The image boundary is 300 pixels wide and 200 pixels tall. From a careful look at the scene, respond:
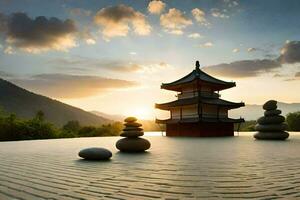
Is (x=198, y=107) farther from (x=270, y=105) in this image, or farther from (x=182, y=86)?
(x=270, y=105)

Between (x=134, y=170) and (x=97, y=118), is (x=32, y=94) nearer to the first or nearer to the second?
(x=97, y=118)

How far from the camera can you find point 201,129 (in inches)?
1337

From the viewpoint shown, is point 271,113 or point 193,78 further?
point 193,78

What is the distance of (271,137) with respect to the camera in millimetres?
24312

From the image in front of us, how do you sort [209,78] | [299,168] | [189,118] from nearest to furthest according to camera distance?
1. [299,168]
2. [189,118]
3. [209,78]

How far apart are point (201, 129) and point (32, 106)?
136m

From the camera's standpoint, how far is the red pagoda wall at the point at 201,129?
34.1 metres

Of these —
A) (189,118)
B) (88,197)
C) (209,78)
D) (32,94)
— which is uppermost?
(32,94)

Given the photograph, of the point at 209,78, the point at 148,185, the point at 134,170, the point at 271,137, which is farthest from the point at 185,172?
the point at 209,78

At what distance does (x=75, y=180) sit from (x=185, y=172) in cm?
256

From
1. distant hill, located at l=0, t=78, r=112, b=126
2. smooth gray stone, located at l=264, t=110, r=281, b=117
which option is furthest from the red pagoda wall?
distant hill, located at l=0, t=78, r=112, b=126

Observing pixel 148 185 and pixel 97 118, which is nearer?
pixel 148 185

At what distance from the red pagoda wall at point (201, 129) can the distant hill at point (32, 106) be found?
116 meters

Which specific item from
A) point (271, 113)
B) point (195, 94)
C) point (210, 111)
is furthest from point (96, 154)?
point (210, 111)
